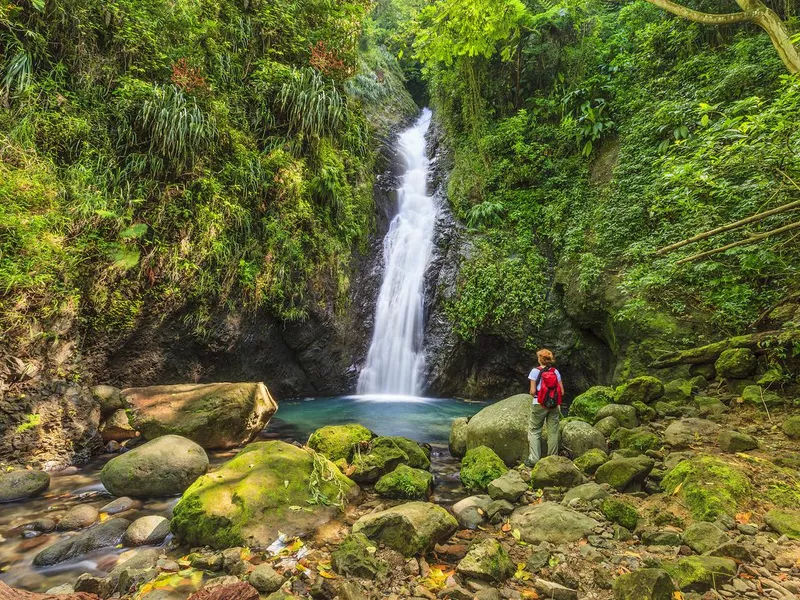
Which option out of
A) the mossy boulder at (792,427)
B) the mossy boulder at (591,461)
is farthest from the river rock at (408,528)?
the mossy boulder at (792,427)

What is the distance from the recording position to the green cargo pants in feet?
Answer: 15.4

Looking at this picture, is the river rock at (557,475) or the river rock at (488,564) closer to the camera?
the river rock at (488,564)

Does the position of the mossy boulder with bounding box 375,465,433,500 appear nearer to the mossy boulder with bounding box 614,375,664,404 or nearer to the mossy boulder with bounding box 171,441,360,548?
the mossy boulder with bounding box 171,441,360,548

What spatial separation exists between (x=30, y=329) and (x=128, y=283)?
1.55 metres

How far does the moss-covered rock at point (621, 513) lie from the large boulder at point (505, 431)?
5.85 feet

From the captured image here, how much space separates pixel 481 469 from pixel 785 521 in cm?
252

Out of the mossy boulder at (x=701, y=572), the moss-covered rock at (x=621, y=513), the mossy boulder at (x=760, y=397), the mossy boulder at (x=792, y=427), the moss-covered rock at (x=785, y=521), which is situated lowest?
the moss-covered rock at (x=621, y=513)

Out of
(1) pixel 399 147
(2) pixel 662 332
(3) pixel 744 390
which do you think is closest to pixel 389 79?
(1) pixel 399 147

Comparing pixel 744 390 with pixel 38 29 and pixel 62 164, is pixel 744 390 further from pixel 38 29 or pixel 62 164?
pixel 38 29

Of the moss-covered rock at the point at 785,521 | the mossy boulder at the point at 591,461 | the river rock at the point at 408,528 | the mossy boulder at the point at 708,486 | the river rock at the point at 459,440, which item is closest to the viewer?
the moss-covered rock at the point at 785,521

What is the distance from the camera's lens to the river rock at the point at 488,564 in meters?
2.51

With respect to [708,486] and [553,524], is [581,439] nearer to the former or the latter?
[708,486]

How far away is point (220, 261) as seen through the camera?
24.5ft

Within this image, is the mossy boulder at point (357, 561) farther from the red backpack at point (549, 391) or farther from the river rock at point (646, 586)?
the red backpack at point (549, 391)
